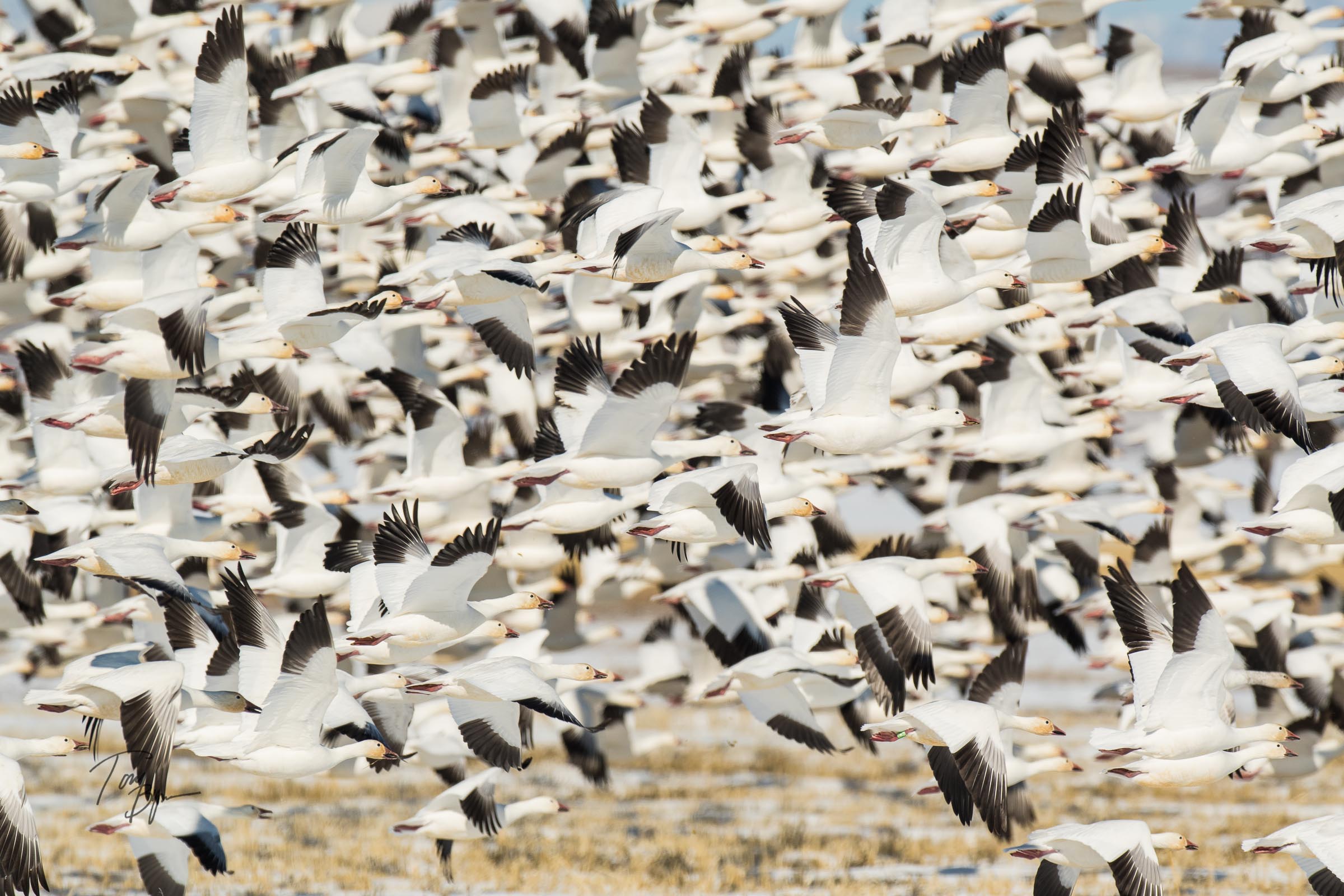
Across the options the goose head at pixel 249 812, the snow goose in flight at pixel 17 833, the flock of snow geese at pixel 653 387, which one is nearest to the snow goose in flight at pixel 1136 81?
the flock of snow geese at pixel 653 387

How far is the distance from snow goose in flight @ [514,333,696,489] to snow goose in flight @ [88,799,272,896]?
250 centimetres

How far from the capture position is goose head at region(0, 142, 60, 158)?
28.0ft

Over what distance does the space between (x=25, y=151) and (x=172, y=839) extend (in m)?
3.83

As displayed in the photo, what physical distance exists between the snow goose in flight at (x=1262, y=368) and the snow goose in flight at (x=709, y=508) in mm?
2254

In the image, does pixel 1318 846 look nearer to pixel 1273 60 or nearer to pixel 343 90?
pixel 1273 60

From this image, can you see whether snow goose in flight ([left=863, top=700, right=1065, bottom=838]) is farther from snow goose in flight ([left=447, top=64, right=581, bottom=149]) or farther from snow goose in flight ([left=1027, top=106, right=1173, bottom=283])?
snow goose in flight ([left=447, top=64, right=581, bottom=149])

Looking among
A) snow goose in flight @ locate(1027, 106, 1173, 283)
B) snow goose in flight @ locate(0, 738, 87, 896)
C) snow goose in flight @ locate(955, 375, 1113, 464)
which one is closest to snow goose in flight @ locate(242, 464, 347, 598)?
snow goose in flight @ locate(0, 738, 87, 896)

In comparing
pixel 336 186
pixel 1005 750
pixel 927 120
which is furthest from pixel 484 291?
pixel 1005 750

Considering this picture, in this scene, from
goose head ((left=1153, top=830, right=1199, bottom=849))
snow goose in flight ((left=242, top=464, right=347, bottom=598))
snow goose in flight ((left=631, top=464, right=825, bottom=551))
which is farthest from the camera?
snow goose in flight ((left=242, top=464, right=347, bottom=598))

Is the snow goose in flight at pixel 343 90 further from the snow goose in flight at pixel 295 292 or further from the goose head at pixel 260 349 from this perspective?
the goose head at pixel 260 349

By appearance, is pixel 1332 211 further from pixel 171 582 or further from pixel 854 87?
pixel 171 582

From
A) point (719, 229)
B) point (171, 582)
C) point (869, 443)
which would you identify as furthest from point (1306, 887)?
point (171, 582)

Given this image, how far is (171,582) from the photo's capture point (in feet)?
25.0

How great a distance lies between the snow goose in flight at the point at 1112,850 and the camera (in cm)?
734
